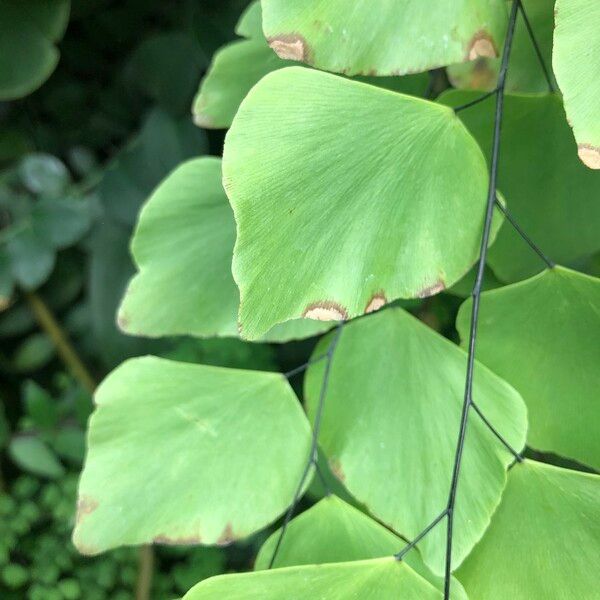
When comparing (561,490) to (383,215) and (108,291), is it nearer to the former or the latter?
(383,215)

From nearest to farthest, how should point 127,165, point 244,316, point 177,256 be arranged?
point 244,316 → point 177,256 → point 127,165

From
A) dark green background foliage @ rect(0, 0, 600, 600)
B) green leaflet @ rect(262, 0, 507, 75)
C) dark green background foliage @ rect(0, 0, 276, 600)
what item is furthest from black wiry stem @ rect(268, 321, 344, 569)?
dark green background foliage @ rect(0, 0, 276, 600)

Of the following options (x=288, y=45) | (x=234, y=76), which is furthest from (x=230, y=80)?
(x=288, y=45)

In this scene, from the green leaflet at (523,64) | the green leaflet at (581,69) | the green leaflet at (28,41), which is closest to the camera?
the green leaflet at (581,69)

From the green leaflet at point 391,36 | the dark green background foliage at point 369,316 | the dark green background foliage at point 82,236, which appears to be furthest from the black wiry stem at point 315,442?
the dark green background foliage at point 82,236

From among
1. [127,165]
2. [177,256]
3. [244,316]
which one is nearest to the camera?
[244,316]

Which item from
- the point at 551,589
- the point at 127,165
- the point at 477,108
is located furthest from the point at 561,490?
the point at 127,165

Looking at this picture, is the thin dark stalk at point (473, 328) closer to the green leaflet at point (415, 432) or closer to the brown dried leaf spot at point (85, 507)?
the green leaflet at point (415, 432)
